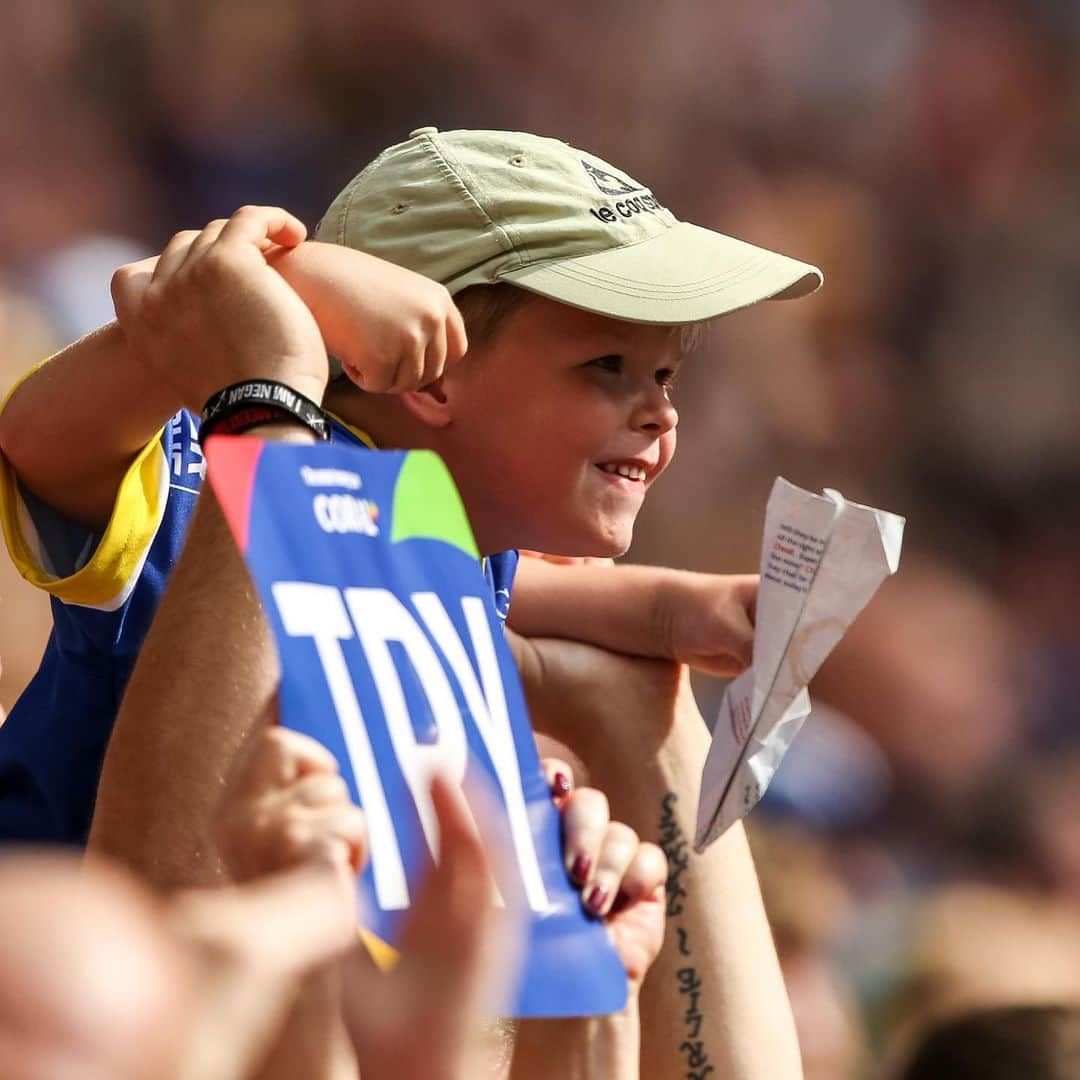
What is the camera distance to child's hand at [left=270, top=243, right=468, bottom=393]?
3.95 ft

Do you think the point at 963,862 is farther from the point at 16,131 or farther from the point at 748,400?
the point at 16,131

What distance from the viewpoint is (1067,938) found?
3.39 m

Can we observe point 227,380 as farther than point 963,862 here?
No

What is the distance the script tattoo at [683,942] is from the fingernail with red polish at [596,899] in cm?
51

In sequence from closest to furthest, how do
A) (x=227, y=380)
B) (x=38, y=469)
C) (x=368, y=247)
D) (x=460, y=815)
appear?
(x=460, y=815)
(x=227, y=380)
(x=38, y=469)
(x=368, y=247)

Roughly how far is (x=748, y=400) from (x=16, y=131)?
4.97 ft

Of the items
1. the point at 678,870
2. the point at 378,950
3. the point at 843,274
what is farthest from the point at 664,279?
the point at 843,274

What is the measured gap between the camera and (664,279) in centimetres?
162

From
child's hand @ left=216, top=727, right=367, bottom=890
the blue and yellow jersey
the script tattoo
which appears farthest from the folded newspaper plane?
child's hand @ left=216, top=727, right=367, bottom=890

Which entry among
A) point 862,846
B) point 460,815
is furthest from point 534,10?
point 460,815

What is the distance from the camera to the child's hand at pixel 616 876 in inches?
40.1

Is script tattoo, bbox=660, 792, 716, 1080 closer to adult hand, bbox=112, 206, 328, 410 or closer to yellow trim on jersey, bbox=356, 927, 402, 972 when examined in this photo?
adult hand, bbox=112, 206, 328, 410

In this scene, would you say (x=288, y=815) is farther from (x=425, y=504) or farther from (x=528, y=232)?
(x=528, y=232)

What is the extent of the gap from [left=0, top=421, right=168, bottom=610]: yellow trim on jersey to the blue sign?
0.41 m
